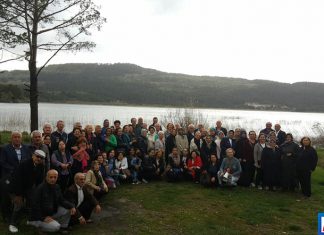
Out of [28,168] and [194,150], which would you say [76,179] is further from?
[194,150]

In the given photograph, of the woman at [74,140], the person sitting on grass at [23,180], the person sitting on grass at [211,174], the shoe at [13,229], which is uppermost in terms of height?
the woman at [74,140]

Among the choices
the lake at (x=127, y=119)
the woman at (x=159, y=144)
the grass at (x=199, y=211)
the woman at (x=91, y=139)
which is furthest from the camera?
the lake at (x=127, y=119)

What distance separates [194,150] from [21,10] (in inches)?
311

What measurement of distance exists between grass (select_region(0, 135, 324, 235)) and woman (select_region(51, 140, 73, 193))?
110 cm

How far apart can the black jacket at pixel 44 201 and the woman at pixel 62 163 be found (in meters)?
1.62

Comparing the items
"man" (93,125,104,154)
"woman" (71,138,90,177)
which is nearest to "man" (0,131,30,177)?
"woman" (71,138,90,177)

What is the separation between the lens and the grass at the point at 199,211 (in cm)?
670

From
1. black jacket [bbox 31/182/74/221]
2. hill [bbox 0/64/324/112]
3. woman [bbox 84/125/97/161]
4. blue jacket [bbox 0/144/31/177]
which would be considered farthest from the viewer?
hill [bbox 0/64/324/112]

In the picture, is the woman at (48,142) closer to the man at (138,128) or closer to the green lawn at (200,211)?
the green lawn at (200,211)

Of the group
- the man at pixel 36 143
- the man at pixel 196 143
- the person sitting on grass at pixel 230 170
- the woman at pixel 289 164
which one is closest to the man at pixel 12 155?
the man at pixel 36 143

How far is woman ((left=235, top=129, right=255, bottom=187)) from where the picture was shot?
10.3 meters

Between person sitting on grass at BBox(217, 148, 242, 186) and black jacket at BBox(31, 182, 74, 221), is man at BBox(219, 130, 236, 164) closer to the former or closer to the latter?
person sitting on grass at BBox(217, 148, 242, 186)

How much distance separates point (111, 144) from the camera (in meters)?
9.90

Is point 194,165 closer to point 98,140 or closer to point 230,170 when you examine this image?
point 230,170
